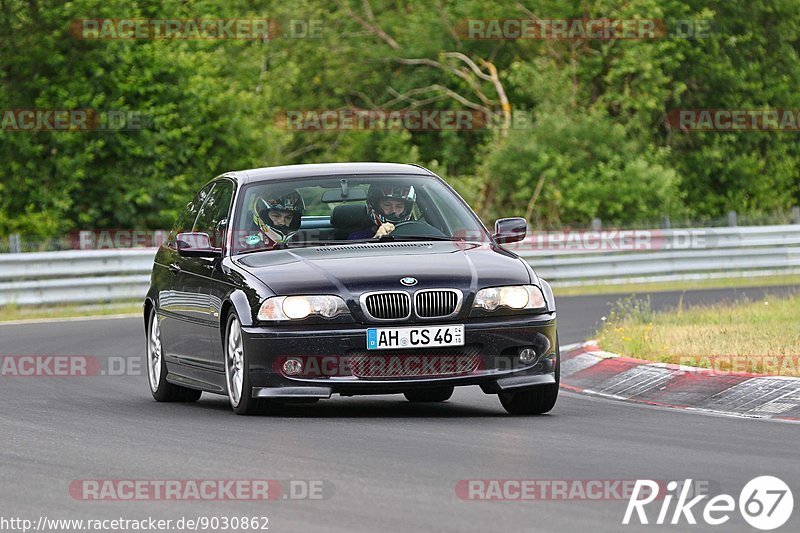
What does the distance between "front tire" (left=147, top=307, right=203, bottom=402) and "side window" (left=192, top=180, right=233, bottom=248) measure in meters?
0.85

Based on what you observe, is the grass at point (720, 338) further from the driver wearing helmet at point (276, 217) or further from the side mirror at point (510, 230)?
the driver wearing helmet at point (276, 217)

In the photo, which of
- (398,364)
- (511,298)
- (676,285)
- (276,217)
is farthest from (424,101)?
(398,364)

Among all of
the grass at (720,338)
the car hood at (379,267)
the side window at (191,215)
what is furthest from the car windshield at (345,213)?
the grass at (720,338)

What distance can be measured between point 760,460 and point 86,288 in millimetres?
18341

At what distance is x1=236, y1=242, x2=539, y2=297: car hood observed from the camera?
421 inches

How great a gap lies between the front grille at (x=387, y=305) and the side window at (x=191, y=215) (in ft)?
9.85

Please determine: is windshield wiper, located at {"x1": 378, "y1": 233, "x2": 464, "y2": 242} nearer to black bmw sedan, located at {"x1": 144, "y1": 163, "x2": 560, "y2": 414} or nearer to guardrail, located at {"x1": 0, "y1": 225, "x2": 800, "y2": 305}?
black bmw sedan, located at {"x1": 144, "y1": 163, "x2": 560, "y2": 414}

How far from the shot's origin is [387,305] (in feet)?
34.9

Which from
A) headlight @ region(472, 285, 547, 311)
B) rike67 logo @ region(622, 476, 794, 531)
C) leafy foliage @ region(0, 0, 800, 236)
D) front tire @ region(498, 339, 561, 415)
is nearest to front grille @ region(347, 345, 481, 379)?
headlight @ region(472, 285, 547, 311)

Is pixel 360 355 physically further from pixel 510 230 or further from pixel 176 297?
pixel 176 297

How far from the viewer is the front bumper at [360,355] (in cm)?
1062

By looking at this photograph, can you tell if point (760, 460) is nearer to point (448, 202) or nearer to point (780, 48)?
point (448, 202)

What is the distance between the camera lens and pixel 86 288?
25828 millimetres

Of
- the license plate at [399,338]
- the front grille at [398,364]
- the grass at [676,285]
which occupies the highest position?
the license plate at [399,338]
